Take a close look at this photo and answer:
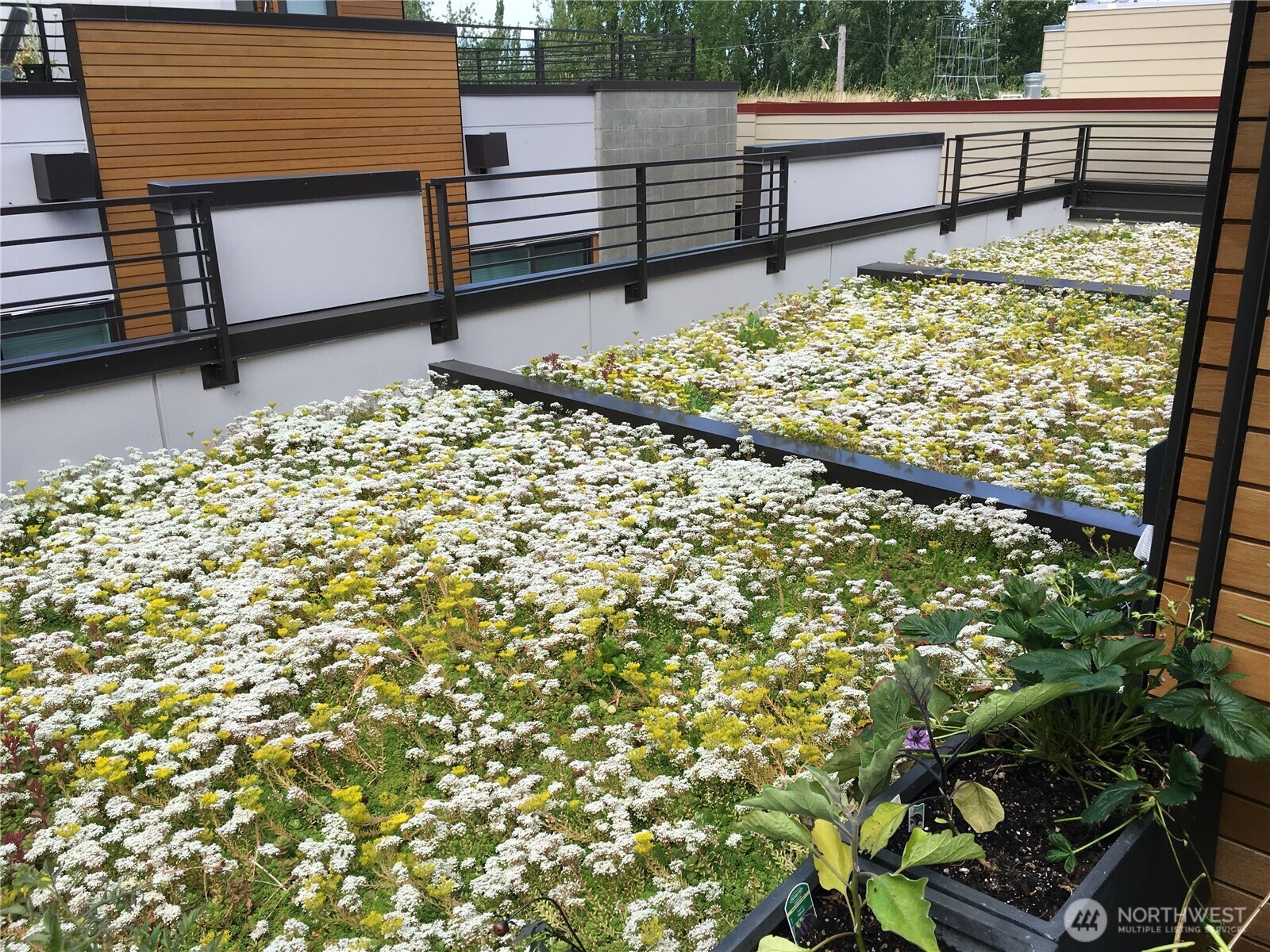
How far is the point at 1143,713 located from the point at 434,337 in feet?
20.2

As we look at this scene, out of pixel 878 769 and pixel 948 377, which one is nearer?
pixel 878 769

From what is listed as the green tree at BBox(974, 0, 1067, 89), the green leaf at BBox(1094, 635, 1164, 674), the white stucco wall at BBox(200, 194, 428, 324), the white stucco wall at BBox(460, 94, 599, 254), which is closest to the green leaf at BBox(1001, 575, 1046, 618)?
the green leaf at BBox(1094, 635, 1164, 674)

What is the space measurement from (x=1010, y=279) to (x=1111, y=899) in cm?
924

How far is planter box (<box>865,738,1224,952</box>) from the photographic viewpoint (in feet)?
6.54

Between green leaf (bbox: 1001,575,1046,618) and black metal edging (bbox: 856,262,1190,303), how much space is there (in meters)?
7.53

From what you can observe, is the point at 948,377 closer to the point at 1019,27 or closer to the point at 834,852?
the point at 834,852

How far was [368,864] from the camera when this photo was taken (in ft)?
9.46

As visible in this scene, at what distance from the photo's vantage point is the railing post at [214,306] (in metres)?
6.22

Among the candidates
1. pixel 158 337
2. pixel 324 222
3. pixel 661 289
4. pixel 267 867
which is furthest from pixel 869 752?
pixel 661 289

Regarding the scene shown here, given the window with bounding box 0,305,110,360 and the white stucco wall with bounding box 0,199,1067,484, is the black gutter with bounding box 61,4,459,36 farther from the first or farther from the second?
the white stucco wall with bounding box 0,199,1067,484

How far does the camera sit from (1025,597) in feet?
8.99

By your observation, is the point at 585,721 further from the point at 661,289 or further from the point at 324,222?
the point at 661,289

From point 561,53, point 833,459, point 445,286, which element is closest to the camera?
point 833,459

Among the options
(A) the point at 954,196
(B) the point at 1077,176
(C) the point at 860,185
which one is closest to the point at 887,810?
(C) the point at 860,185
